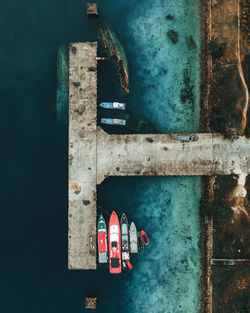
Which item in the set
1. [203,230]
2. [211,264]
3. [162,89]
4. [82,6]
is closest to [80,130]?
[162,89]

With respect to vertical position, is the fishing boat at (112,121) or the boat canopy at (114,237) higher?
the fishing boat at (112,121)

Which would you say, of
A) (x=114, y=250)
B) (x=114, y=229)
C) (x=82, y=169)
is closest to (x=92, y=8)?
(x=82, y=169)

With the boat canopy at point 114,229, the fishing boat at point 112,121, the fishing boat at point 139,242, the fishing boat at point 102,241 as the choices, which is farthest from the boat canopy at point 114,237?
the fishing boat at point 112,121

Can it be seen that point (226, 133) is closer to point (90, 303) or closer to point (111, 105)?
point (111, 105)

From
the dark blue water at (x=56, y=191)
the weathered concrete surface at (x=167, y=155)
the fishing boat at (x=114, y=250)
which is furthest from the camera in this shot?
the dark blue water at (x=56, y=191)

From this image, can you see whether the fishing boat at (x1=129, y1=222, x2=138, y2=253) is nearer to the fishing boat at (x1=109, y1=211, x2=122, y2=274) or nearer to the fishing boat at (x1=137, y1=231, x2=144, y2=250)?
the fishing boat at (x1=137, y1=231, x2=144, y2=250)

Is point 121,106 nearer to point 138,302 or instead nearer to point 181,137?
point 181,137

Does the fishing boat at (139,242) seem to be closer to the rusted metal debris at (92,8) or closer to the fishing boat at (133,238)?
the fishing boat at (133,238)
